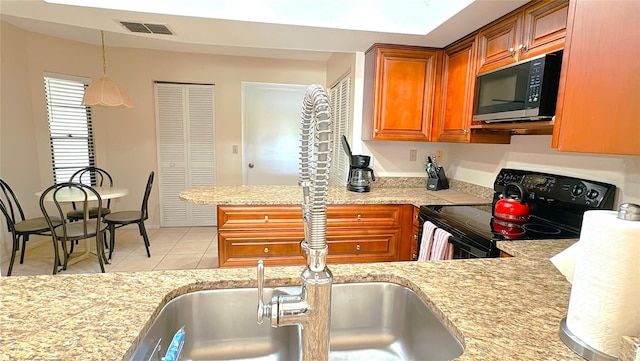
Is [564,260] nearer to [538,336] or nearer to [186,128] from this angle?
[538,336]

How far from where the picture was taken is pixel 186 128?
14.0 ft

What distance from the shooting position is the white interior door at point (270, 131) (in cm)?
441

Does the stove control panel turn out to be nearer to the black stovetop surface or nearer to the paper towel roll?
the black stovetop surface

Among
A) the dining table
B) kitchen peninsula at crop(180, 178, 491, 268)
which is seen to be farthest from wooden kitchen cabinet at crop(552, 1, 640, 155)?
the dining table

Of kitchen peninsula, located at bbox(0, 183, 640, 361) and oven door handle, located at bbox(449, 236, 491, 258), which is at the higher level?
kitchen peninsula, located at bbox(0, 183, 640, 361)

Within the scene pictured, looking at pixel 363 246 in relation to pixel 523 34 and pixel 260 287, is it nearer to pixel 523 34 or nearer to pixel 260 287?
pixel 523 34

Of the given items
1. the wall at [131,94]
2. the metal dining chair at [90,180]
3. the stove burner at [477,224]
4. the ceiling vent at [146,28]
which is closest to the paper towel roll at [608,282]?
the stove burner at [477,224]

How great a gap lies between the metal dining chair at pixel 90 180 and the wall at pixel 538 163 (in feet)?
12.0

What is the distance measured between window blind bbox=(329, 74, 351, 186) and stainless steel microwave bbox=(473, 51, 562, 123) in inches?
51.3

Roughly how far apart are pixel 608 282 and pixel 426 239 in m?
1.42

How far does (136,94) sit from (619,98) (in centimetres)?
462

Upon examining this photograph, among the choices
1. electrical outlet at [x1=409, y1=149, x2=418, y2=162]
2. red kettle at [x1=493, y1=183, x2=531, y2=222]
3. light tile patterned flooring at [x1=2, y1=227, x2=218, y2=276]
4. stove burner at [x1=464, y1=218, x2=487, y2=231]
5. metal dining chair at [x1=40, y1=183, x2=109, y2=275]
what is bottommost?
light tile patterned flooring at [x1=2, y1=227, x2=218, y2=276]

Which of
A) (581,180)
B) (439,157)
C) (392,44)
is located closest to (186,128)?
(392,44)

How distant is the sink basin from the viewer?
0.87m
